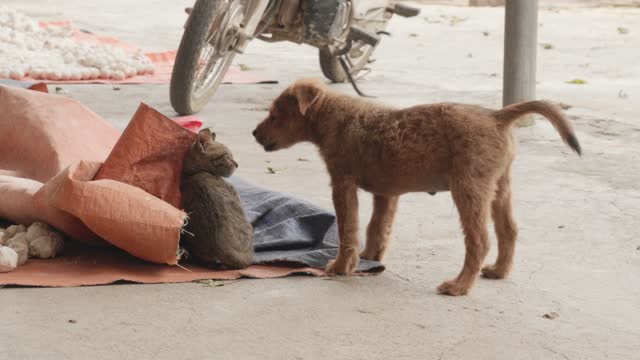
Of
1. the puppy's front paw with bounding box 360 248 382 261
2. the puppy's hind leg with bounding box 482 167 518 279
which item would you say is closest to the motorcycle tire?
the puppy's front paw with bounding box 360 248 382 261

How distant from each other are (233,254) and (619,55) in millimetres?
8581

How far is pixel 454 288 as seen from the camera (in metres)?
3.87

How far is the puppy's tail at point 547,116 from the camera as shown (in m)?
3.76

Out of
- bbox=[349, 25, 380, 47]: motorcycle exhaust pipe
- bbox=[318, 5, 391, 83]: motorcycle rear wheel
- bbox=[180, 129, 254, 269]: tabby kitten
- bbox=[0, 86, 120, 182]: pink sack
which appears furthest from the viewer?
bbox=[318, 5, 391, 83]: motorcycle rear wheel

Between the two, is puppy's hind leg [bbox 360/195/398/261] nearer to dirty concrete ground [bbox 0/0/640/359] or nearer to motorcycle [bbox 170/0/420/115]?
dirty concrete ground [bbox 0/0/640/359]

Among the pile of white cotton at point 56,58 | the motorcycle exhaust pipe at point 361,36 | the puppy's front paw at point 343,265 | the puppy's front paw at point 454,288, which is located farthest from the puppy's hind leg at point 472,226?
the pile of white cotton at point 56,58

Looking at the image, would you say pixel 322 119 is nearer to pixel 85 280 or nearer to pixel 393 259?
pixel 393 259

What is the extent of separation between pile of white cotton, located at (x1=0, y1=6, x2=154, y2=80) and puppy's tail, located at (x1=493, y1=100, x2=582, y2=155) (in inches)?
221

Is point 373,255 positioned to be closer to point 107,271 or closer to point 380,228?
point 380,228

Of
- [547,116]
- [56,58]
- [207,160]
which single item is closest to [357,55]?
[56,58]

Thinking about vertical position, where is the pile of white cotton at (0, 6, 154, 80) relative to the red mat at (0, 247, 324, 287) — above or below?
above

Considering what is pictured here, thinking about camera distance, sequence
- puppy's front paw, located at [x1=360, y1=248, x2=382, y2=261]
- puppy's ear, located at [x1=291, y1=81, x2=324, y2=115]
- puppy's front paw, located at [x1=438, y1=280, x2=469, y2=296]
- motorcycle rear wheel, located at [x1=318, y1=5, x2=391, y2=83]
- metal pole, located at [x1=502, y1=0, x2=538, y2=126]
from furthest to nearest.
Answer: motorcycle rear wheel, located at [x1=318, y1=5, x2=391, y2=83] → metal pole, located at [x1=502, y1=0, x2=538, y2=126] → puppy's front paw, located at [x1=360, y1=248, x2=382, y2=261] → puppy's ear, located at [x1=291, y1=81, x2=324, y2=115] → puppy's front paw, located at [x1=438, y1=280, x2=469, y2=296]

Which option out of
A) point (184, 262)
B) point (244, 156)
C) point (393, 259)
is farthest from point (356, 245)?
point (244, 156)

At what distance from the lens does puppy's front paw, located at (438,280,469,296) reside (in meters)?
3.87
